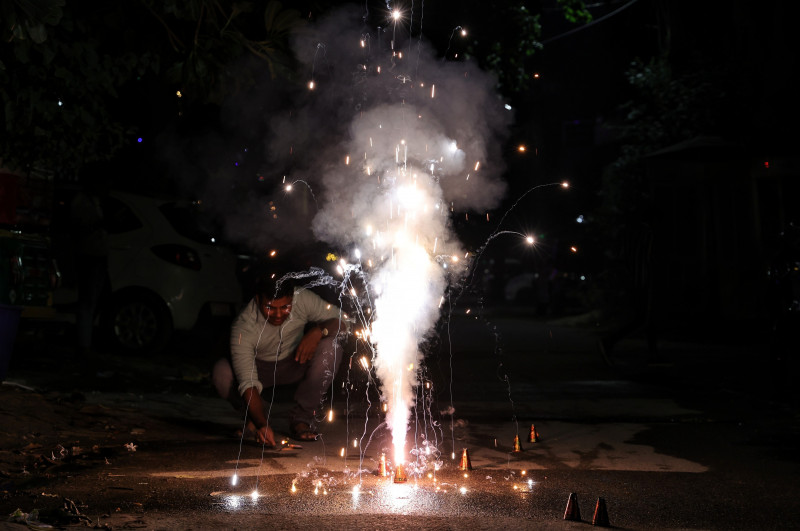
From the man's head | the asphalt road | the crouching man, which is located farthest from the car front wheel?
the man's head

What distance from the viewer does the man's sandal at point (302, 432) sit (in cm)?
653

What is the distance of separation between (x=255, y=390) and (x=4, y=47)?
3322 millimetres

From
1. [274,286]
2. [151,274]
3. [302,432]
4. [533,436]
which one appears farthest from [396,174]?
[151,274]

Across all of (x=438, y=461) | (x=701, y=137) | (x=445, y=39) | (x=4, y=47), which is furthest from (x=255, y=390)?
(x=701, y=137)

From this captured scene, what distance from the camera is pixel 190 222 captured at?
38.4 feet

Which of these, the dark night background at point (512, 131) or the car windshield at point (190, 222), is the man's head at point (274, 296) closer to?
the dark night background at point (512, 131)

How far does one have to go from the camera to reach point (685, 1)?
1773 centimetres

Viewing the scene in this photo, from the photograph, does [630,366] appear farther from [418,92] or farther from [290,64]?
[290,64]

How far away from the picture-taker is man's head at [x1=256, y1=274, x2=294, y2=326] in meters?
6.21

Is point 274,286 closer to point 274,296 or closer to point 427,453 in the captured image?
point 274,296

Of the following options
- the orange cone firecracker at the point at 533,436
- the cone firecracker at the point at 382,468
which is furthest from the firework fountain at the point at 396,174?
the orange cone firecracker at the point at 533,436

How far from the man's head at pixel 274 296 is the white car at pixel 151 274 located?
203 inches

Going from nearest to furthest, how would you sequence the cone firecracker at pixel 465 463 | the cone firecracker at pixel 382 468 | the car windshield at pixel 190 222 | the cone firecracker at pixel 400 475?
the cone firecracker at pixel 400 475 → the cone firecracker at pixel 382 468 → the cone firecracker at pixel 465 463 → the car windshield at pixel 190 222

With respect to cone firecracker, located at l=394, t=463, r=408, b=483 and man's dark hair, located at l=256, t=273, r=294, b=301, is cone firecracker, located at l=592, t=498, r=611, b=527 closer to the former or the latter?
cone firecracker, located at l=394, t=463, r=408, b=483
